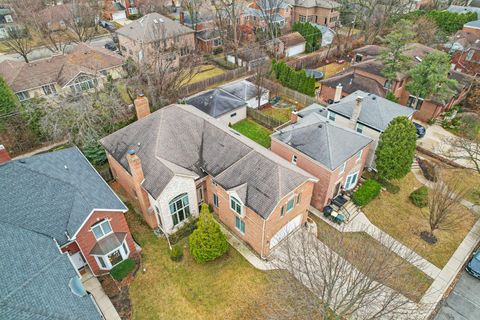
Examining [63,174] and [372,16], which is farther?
[372,16]

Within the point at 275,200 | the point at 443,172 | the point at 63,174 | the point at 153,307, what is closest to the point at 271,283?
the point at 275,200

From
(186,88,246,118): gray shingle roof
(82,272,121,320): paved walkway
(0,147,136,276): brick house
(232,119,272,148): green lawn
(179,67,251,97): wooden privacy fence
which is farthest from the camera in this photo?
(179,67,251,97): wooden privacy fence

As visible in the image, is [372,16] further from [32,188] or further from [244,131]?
[32,188]

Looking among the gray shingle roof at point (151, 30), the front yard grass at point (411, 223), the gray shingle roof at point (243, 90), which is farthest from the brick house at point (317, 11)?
the front yard grass at point (411, 223)

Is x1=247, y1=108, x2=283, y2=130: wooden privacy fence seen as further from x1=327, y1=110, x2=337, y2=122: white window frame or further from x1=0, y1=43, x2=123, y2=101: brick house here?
x1=0, y1=43, x2=123, y2=101: brick house

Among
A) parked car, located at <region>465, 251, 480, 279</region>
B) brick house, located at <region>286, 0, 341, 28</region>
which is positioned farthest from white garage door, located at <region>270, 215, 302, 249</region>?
brick house, located at <region>286, 0, 341, 28</region>

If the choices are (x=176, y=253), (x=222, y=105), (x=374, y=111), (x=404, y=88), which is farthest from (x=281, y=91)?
(x=176, y=253)

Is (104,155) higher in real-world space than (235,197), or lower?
lower
